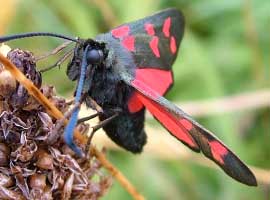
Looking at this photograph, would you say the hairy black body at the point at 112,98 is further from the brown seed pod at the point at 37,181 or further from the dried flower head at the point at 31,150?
the brown seed pod at the point at 37,181

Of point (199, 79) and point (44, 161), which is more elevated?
point (44, 161)

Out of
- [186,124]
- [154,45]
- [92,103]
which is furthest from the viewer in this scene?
[154,45]

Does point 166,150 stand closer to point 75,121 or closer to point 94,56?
point 94,56

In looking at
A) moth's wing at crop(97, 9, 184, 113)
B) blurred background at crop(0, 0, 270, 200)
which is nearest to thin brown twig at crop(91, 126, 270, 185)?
blurred background at crop(0, 0, 270, 200)

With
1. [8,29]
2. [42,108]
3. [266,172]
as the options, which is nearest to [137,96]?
[42,108]

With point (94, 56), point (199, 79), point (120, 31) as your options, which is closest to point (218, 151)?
point (94, 56)

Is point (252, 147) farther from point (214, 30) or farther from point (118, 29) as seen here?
point (118, 29)

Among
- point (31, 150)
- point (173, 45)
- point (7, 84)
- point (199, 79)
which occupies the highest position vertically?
point (7, 84)
